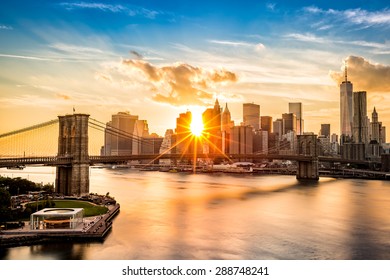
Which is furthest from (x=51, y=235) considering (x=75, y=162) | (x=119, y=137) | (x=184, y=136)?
(x=184, y=136)

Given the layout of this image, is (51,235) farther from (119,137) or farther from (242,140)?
(242,140)

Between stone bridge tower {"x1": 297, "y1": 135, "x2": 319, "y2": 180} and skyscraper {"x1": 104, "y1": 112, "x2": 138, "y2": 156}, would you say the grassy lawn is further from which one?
skyscraper {"x1": 104, "y1": 112, "x2": 138, "y2": 156}

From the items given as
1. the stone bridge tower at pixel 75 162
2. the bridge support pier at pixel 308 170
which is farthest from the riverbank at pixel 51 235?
the bridge support pier at pixel 308 170

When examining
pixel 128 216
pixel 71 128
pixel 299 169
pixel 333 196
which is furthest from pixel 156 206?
pixel 299 169

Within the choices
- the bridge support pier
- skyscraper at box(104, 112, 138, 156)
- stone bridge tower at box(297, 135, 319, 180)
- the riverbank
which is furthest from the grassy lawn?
skyscraper at box(104, 112, 138, 156)

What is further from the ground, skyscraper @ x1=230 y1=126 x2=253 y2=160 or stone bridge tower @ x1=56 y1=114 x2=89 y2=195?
skyscraper @ x1=230 y1=126 x2=253 y2=160

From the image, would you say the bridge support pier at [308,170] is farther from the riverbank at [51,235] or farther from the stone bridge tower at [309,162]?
the riverbank at [51,235]
